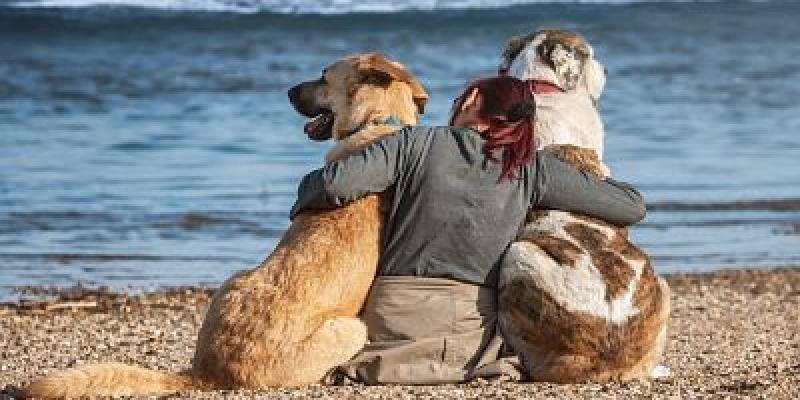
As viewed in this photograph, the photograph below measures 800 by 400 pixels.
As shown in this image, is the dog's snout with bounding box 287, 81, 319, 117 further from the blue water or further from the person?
the blue water

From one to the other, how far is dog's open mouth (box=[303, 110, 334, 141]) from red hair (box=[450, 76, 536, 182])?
0.70 meters

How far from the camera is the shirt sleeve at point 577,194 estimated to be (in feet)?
23.9

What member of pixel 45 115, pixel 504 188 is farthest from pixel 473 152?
pixel 45 115

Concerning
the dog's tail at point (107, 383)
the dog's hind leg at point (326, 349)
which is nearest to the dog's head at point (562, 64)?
the dog's hind leg at point (326, 349)

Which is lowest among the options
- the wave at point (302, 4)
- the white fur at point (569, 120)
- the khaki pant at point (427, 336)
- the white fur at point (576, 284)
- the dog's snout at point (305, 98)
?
the wave at point (302, 4)

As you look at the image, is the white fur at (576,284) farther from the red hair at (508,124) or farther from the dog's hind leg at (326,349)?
the dog's hind leg at (326,349)

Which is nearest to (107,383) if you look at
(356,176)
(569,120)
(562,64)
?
(356,176)

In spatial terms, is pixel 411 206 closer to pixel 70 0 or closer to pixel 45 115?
pixel 45 115

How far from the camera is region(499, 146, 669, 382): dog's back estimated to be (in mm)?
7113

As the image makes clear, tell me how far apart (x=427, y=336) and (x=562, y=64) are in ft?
5.24

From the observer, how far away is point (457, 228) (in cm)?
726

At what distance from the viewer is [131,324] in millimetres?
10367

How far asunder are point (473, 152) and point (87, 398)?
182 cm

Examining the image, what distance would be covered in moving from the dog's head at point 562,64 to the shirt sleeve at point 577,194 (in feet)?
2.87
